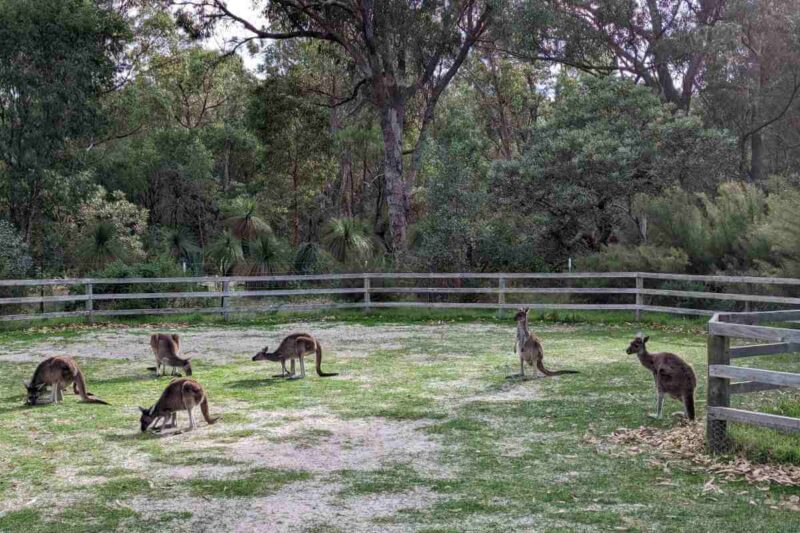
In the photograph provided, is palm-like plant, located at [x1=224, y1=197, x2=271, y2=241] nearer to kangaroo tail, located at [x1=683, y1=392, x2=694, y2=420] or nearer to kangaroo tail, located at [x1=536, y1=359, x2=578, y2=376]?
kangaroo tail, located at [x1=536, y1=359, x2=578, y2=376]

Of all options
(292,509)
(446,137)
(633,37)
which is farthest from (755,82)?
(292,509)

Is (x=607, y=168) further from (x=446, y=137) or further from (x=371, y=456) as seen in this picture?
(x=371, y=456)

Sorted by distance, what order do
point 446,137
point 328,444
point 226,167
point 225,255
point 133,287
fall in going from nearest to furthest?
point 328,444 < point 133,287 < point 225,255 < point 446,137 < point 226,167

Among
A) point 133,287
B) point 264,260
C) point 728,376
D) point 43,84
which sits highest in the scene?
point 43,84

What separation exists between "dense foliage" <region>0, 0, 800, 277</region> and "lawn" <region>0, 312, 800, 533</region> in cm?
886

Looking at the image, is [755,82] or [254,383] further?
[755,82]

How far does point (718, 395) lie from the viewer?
7.36 meters

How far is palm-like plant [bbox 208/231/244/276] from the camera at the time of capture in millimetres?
24703

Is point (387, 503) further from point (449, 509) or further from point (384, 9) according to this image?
point (384, 9)

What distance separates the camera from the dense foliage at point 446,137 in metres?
22.7

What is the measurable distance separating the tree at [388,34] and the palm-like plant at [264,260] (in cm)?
432

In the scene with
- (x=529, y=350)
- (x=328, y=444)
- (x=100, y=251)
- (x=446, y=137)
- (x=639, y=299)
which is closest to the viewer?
(x=328, y=444)

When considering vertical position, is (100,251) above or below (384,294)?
above

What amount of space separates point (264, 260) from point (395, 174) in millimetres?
6280
